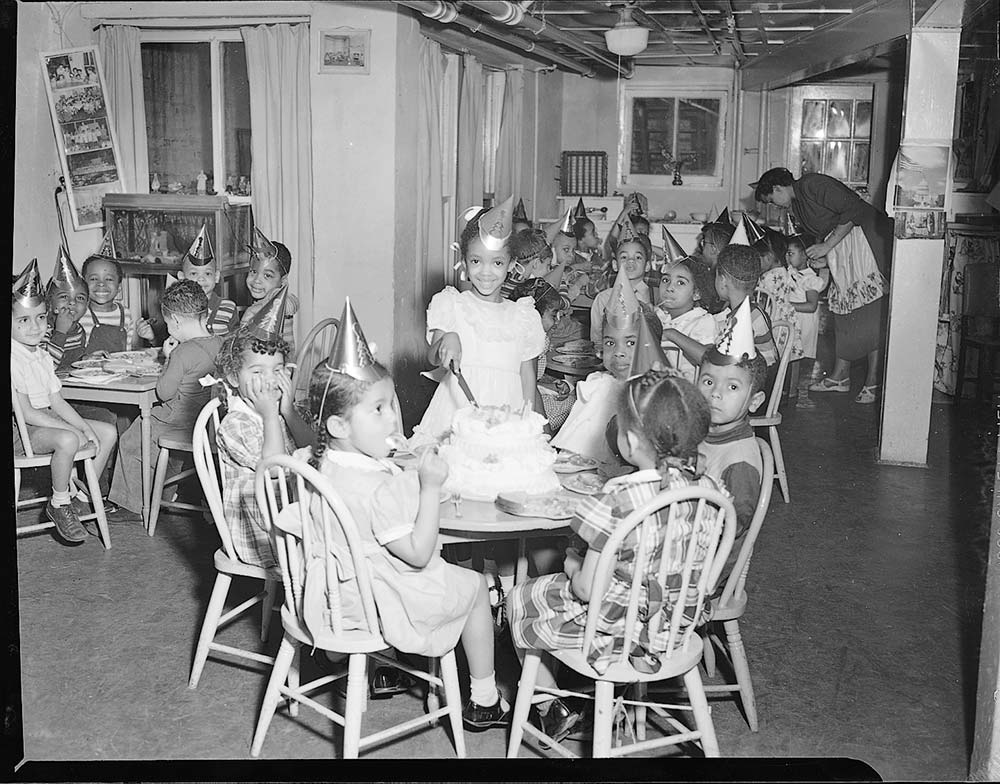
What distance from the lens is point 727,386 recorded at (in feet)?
9.48

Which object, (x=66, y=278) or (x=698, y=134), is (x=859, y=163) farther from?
(x=66, y=278)

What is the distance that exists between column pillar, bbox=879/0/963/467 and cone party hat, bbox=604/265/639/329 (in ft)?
6.77

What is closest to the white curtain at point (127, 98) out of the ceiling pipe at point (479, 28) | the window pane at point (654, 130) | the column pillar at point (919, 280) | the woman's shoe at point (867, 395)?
the ceiling pipe at point (479, 28)

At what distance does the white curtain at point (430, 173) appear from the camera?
21.2 ft

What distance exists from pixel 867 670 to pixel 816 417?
3348mm

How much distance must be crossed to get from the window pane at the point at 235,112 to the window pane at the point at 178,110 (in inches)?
4.1

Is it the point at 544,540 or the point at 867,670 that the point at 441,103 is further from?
the point at 867,670

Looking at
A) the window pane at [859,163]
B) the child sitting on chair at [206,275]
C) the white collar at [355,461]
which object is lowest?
the white collar at [355,461]

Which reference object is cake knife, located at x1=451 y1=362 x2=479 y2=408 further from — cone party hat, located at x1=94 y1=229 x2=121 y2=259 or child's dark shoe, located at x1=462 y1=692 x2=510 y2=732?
cone party hat, located at x1=94 y1=229 x2=121 y2=259

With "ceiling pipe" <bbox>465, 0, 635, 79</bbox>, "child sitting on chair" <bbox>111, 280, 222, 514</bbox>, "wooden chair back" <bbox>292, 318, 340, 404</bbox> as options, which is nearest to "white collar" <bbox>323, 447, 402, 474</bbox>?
"child sitting on chair" <bbox>111, 280, 222, 514</bbox>

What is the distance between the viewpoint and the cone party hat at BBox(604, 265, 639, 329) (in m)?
3.73

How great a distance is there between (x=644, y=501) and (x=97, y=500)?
8.29 feet

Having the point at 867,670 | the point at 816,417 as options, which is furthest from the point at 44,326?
the point at 816,417

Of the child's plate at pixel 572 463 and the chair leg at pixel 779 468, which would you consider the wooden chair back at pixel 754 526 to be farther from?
the chair leg at pixel 779 468
